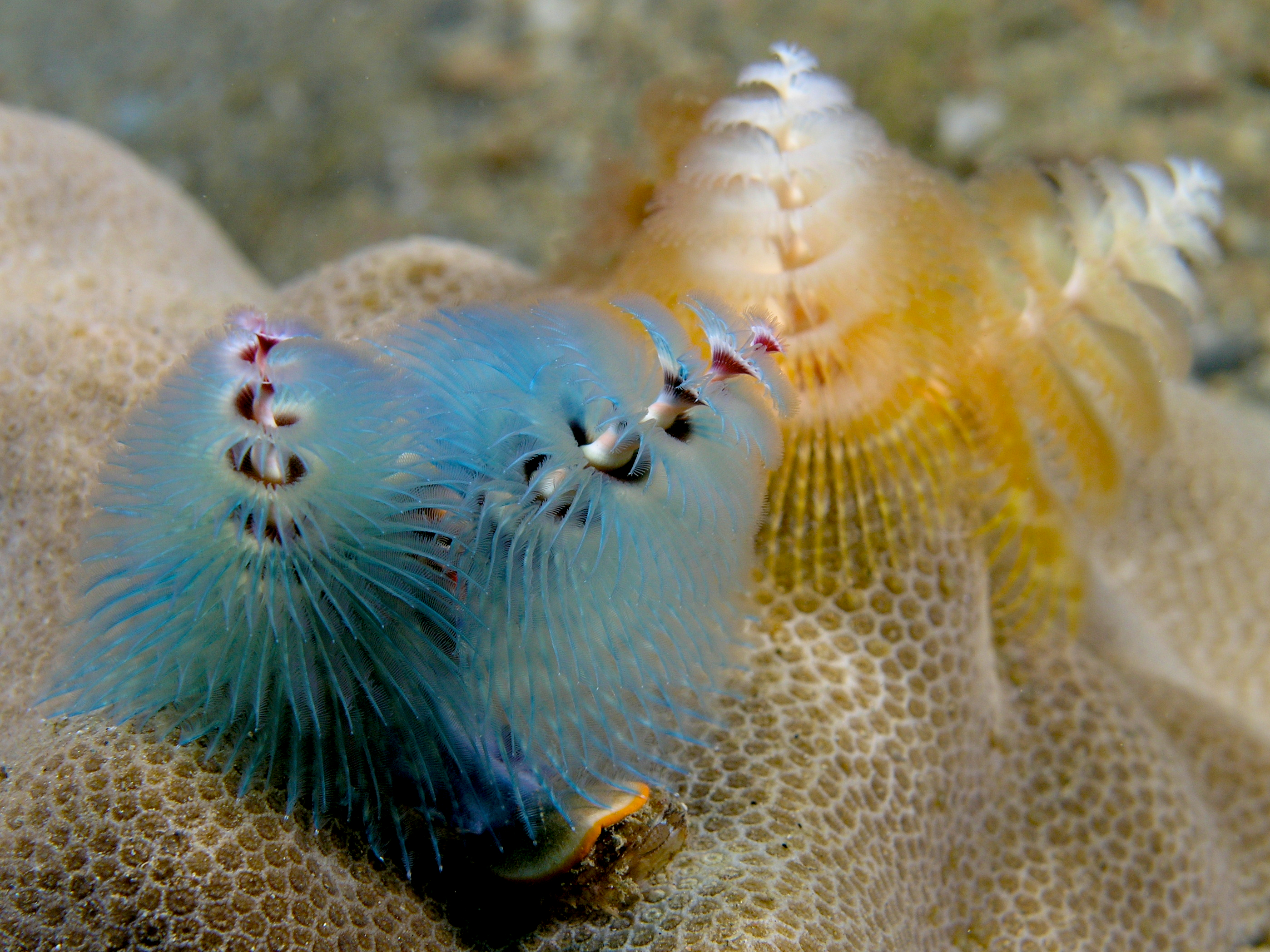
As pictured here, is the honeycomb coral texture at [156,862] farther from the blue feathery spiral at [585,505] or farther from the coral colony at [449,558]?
the blue feathery spiral at [585,505]

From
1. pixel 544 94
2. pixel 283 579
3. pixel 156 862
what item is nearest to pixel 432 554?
pixel 283 579

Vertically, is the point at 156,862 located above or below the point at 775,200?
A: below

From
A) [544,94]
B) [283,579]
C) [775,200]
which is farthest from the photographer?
[544,94]

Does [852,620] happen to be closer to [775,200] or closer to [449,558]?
[775,200]

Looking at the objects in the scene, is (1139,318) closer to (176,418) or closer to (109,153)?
(176,418)

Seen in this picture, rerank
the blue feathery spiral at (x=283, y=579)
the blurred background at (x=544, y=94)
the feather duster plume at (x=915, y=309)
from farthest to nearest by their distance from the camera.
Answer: the blurred background at (x=544, y=94) → the feather duster plume at (x=915, y=309) → the blue feathery spiral at (x=283, y=579)

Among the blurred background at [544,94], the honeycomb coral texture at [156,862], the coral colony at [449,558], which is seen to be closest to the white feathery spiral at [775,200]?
the coral colony at [449,558]
